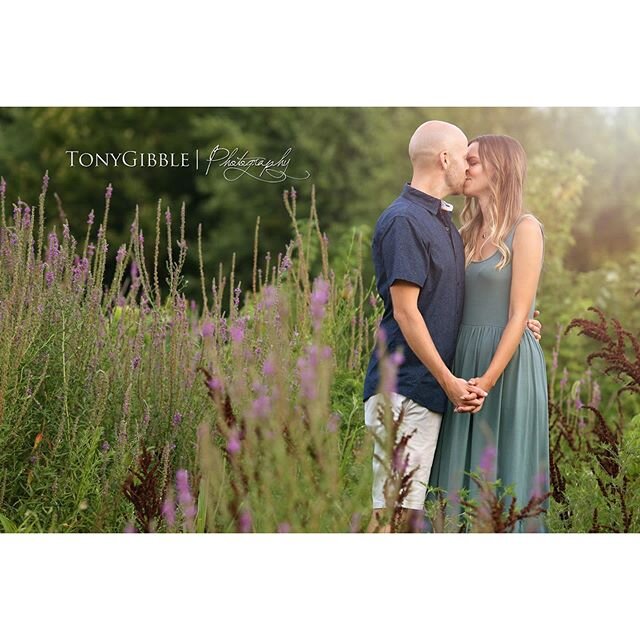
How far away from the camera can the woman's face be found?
385 centimetres

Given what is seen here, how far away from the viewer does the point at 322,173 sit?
26.3 feet

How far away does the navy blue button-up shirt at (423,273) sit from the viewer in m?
3.60

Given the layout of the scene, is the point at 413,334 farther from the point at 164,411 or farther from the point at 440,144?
the point at 164,411

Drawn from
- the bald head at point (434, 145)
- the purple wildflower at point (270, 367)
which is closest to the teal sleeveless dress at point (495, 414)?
the bald head at point (434, 145)

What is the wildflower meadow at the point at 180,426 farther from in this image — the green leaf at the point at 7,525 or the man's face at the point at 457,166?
the man's face at the point at 457,166

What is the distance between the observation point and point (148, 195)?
659 cm

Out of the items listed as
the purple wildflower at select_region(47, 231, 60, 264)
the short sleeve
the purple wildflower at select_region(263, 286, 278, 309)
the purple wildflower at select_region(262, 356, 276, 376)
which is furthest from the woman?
the purple wildflower at select_region(47, 231, 60, 264)

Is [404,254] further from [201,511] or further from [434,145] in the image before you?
[201,511]

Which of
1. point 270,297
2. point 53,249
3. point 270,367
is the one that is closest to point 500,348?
point 270,367

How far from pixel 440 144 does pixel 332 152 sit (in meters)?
3.94

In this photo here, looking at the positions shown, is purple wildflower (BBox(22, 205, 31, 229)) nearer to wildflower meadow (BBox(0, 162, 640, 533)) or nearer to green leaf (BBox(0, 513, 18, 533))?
wildflower meadow (BBox(0, 162, 640, 533))

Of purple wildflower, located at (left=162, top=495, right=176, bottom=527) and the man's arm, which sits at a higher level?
the man's arm
